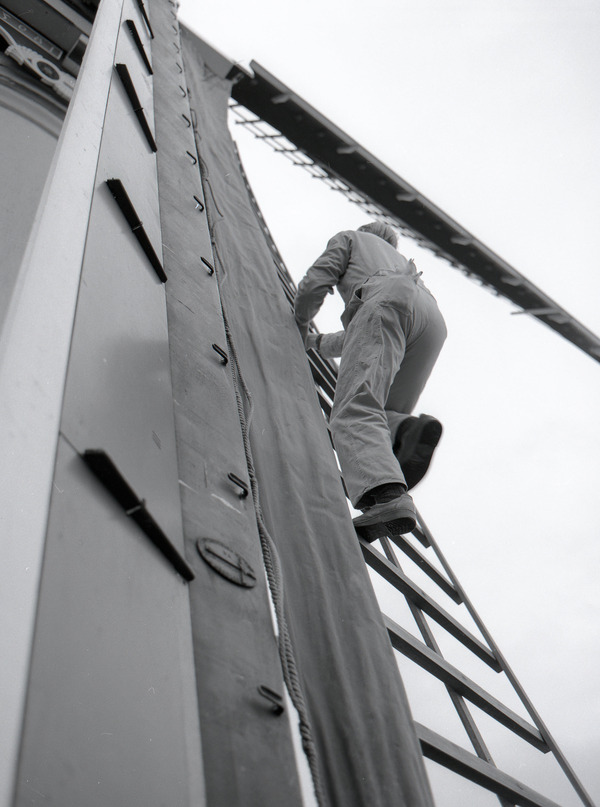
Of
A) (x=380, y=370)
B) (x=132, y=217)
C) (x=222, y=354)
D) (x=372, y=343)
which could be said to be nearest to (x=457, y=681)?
(x=380, y=370)

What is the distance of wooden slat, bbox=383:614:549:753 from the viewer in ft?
7.58

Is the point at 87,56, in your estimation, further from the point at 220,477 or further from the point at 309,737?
the point at 309,737

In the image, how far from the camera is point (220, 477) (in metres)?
1.23

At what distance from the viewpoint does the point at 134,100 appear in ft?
6.52

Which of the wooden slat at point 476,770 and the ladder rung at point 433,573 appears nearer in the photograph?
the wooden slat at point 476,770

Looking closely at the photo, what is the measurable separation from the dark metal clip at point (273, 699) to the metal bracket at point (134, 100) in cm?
153

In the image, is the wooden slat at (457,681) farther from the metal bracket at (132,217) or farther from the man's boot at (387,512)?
the metal bracket at (132,217)

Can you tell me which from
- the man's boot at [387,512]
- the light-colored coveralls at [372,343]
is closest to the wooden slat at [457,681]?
the man's boot at [387,512]

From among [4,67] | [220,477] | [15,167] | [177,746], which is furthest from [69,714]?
[4,67]

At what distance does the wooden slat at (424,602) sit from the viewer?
2.70 metres

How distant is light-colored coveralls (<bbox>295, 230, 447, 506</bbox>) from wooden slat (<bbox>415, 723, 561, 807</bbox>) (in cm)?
68

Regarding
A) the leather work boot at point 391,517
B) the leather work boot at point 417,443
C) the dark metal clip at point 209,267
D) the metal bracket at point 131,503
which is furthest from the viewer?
the leather work boot at point 417,443

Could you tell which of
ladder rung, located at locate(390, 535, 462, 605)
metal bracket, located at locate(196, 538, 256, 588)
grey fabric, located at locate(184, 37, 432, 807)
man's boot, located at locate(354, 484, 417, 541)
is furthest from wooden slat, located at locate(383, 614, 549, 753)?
metal bracket, located at locate(196, 538, 256, 588)

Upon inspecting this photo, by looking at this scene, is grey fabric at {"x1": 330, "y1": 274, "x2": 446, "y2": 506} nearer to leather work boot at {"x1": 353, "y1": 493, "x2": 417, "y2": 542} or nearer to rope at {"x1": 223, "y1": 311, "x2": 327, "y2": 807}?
leather work boot at {"x1": 353, "y1": 493, "x2": 417, "y2": 542}
